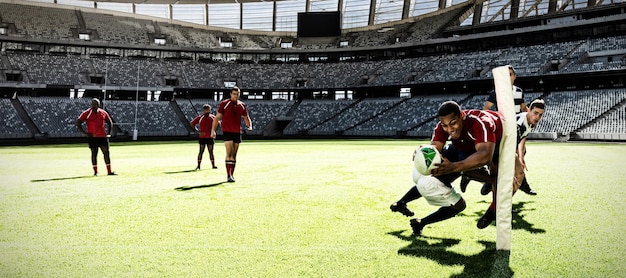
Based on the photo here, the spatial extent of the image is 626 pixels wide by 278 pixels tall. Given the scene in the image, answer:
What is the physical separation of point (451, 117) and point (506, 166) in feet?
2.57

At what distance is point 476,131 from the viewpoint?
3.67 m

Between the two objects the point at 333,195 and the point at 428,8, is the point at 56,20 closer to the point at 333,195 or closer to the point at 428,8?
the point at 428,8

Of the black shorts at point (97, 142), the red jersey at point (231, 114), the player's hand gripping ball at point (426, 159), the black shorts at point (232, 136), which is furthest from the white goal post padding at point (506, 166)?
the black shorts at point (97, 142)

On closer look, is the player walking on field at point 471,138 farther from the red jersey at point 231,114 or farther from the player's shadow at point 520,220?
→ the red jersey at point 231,114

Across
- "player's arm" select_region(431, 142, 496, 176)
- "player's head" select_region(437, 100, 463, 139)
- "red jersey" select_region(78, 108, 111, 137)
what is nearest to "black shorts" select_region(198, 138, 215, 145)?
"red jersey" select_region(78, 108, 111, 137)

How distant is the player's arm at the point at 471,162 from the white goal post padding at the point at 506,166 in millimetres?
237

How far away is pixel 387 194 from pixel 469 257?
136 inches

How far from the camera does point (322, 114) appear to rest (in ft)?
172

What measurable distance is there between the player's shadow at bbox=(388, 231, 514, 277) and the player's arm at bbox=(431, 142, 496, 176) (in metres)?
0.80

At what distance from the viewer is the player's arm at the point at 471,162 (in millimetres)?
3387

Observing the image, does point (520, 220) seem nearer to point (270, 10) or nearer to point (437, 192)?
point (437, 192)

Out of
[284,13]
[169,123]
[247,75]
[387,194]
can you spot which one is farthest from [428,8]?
[387,194]

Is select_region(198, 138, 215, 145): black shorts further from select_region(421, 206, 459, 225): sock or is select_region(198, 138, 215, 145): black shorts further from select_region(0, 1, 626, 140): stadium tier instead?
select_region(0, 1, 626, 140): stadium tier

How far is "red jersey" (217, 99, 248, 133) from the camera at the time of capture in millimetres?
8883
